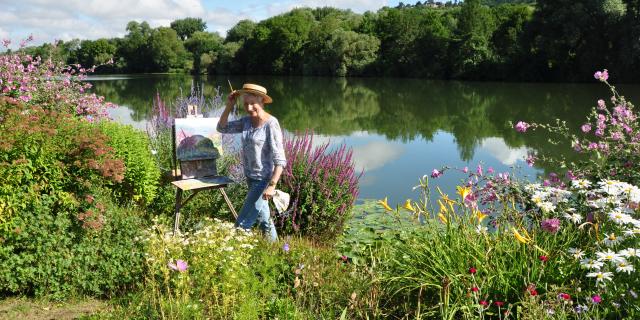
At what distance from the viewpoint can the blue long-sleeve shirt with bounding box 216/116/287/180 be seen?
4625 millimetres

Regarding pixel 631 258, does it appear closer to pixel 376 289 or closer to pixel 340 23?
pixel 376 289

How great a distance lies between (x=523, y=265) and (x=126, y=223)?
9.66 ft

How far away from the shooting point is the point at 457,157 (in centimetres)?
1364

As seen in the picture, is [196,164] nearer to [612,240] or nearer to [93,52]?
[612,240]

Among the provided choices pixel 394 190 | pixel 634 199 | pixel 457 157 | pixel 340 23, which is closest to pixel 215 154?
pixel 634 199

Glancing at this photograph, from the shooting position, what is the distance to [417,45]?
5309cm

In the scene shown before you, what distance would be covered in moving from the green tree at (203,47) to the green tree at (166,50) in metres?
2.29

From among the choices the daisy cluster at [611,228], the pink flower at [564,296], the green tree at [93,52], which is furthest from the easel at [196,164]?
the green tree at [93,52]

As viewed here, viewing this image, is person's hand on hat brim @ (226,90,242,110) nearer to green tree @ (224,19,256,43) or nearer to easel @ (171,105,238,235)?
easel @ (171,105,238,235)

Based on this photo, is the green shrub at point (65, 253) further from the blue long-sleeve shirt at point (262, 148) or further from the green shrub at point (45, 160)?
the blue long-sleeve shirt at point (262, 148)

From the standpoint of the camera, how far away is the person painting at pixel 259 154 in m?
4.61

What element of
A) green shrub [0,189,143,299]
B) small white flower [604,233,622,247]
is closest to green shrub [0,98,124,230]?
green shrub [0,189,143,299]

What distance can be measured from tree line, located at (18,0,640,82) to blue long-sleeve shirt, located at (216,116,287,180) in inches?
335

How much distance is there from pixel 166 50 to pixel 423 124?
7049cm
